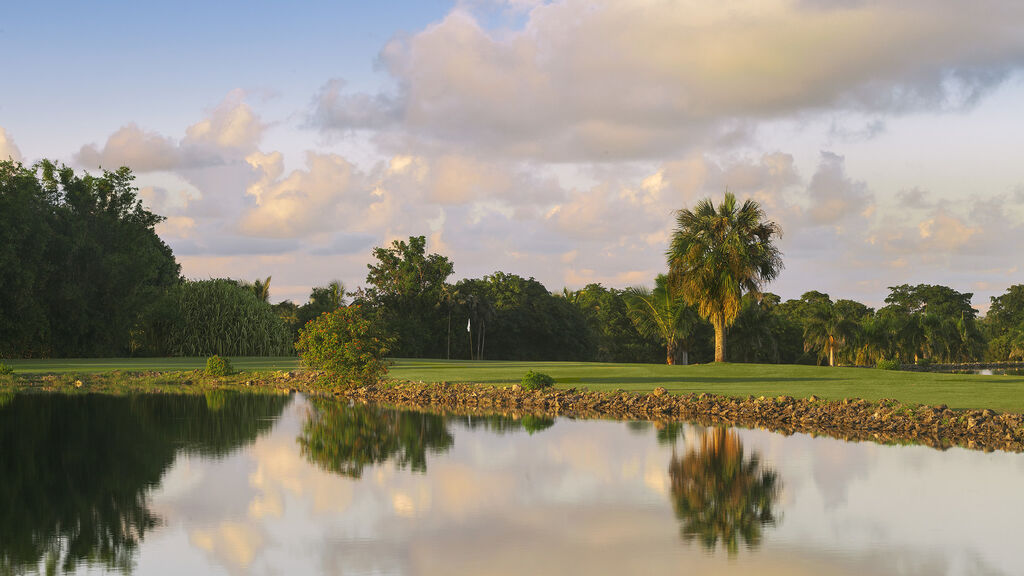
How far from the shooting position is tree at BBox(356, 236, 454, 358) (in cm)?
7625

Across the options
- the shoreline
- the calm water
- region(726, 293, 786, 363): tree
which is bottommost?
the calm water

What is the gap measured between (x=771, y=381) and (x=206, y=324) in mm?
40739

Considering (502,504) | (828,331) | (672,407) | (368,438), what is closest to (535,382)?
(672,407)

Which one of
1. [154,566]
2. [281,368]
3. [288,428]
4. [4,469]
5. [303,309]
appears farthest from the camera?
[303,309]

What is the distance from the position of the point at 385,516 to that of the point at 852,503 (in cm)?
611

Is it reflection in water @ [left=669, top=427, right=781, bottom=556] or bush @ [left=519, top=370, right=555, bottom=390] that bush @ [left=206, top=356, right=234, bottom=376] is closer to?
bush @ [left=519, top=370, right=555, bottom=390]

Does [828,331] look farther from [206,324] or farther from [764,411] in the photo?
[764,411]

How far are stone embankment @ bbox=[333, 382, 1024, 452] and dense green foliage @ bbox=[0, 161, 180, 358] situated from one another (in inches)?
1274

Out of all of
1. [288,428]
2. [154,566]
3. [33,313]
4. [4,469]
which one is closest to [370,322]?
[288,428]

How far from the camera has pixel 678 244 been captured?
131ft

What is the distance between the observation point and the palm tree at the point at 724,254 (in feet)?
128

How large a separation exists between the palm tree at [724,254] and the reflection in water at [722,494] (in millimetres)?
22591

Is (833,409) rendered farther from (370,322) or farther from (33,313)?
(33,313)

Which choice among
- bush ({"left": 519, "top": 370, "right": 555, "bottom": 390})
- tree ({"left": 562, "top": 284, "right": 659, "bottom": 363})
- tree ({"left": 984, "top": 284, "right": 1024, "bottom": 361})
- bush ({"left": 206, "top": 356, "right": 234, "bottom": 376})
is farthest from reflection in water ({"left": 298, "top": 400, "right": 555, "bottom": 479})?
tree ({"left": 984, "top": 284, "right": 1024, "bottom": 361})
